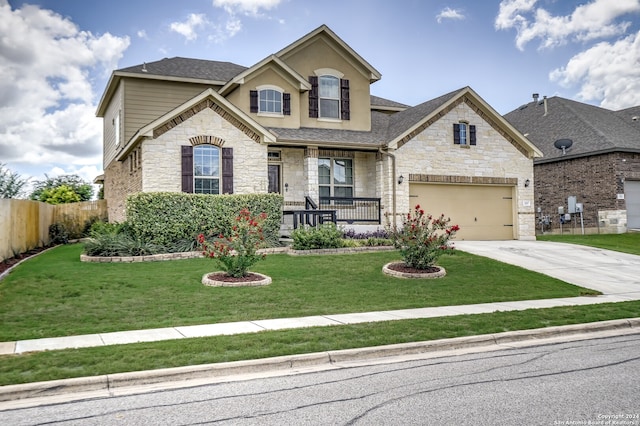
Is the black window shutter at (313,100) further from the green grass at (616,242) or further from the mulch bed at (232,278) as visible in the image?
the green grass at (616,242)

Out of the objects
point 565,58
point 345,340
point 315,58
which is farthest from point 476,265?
point 565,58

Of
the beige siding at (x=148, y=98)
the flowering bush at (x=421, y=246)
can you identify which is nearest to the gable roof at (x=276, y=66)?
the beige siding at (x=148, y=98)

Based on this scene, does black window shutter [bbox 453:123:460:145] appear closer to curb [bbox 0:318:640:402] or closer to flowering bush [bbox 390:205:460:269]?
flowering bush [bbox 390:205:460:269]

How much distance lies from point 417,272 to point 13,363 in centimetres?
994

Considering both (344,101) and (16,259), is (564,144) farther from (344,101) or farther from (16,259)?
(16,259)

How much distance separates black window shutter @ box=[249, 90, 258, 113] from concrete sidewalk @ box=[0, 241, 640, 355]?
31.1 ft

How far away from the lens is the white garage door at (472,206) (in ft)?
74.7

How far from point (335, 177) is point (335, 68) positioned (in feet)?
16.0

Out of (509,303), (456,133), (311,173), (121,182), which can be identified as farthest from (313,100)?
(509,303)

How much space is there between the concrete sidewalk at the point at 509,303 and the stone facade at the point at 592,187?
729cm

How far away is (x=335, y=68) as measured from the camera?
78.9 feet

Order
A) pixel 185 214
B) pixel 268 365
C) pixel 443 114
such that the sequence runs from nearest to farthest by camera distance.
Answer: pixel 268 365 → pixel 185 214 → pixel 443 114

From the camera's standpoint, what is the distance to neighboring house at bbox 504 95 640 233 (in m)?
27.4

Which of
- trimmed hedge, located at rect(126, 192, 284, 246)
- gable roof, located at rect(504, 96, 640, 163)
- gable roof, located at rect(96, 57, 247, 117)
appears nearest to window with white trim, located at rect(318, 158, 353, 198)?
trimmed hedge, located at rect(126, 192, 284, 246)
